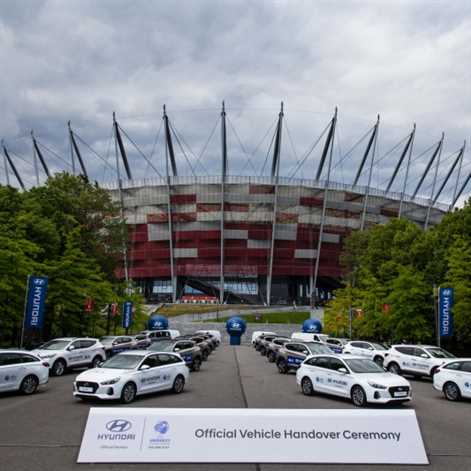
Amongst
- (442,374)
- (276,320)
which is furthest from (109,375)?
(276,320)

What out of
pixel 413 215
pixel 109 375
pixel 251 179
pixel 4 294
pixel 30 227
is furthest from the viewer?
pixel 413 215

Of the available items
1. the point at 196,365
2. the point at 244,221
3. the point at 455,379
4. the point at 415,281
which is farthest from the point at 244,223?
the point at 455,379

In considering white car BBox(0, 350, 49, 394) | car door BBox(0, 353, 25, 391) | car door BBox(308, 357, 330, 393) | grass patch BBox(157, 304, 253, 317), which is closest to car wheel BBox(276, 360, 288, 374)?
car door BBox(308, 357, 330, 393)

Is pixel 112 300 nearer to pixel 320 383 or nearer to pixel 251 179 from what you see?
pixel 320 383

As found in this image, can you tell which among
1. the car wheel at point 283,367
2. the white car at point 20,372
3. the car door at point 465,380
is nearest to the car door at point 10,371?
the white car at point 20,372

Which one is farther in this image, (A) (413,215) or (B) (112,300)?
(A) (413,215)

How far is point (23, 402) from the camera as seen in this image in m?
15.6

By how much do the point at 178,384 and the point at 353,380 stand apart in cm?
594

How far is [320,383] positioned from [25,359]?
9.60 meters

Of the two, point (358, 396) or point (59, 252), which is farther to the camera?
point (59, 252)

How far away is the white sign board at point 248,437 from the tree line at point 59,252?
Result: 63.0 ft

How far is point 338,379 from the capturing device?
1666cm

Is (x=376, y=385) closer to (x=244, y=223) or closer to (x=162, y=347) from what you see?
(x=162, y=347)

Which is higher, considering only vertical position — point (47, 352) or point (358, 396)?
point (47, 352)
